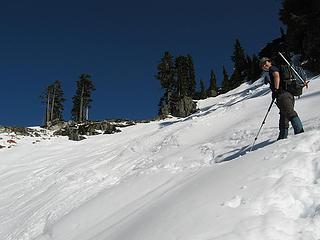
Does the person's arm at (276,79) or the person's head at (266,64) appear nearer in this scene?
the person's arm at (276,79)

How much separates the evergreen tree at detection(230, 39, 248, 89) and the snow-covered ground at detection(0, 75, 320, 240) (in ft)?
247

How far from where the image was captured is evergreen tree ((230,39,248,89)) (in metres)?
93.1

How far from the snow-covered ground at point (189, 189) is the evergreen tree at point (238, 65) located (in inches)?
2960

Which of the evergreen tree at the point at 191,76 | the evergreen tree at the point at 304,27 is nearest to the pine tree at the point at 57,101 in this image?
the evergreen tree at the point at 191,76

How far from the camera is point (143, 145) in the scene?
18.0m

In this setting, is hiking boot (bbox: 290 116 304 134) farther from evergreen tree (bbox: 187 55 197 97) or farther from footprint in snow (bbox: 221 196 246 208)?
evergreen tree (bbox: 187 55 197 97)

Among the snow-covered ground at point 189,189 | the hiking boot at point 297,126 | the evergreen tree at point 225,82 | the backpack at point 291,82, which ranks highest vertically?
the evergreen tree at point 225,82

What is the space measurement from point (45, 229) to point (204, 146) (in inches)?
225

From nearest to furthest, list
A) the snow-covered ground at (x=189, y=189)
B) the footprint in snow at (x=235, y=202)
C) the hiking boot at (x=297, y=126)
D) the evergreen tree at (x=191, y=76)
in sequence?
the snow-covered ground at (x=189, y=189), the footprint in snow at (x=235, y=202), the hiking boot at (x=297, y=126), the evergreen tree at (x=191, y=76)

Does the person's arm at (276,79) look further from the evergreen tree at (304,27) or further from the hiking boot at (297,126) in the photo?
the evergreen tree at (304,27)

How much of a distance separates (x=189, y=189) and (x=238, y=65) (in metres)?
93.5

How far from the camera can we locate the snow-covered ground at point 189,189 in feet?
18.1

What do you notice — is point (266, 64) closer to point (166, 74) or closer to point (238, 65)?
point (166, 74)

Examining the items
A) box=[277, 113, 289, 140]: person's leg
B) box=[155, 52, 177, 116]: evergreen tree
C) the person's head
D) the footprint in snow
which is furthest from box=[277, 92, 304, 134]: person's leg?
box=[155, 52, 177, 116]: evergreen tree
